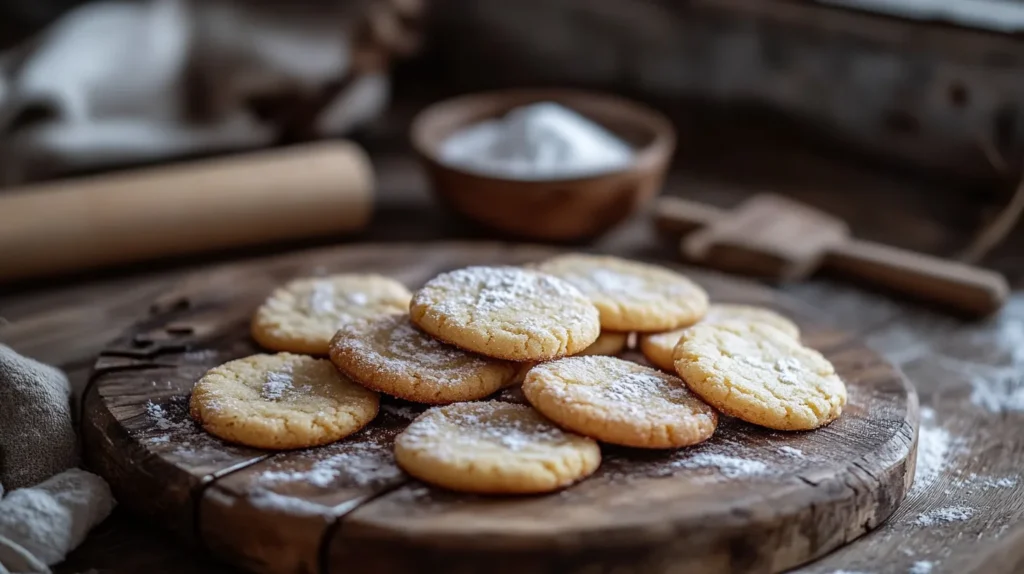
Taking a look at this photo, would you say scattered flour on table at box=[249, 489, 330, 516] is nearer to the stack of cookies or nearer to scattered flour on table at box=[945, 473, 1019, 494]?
the stack of cookies

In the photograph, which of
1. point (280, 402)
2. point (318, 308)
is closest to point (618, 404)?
point (280, 402)

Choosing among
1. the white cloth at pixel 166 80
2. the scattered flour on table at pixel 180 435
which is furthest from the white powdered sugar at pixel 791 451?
the white cloth at pixel 166 80

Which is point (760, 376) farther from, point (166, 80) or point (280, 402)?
point (166, 80)

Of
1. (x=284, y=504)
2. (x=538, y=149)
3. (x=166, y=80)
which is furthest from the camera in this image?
(x=166, y=80)

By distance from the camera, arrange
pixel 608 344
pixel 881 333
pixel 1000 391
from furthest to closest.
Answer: pixel 881 333 < pixel 1000 391 < pixel 608 344

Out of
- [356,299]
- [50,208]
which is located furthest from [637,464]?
[50,208]

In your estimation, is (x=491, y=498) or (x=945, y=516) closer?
(x=491, y=498)
